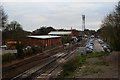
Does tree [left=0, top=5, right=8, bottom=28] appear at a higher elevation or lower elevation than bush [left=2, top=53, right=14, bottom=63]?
higher

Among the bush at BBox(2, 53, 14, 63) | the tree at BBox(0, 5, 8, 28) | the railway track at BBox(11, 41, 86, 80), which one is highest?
the tree at BBox(0, 5, 8, 28)

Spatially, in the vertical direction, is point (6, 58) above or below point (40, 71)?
above

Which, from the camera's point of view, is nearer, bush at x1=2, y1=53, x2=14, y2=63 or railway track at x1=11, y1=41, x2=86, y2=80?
railway track at x1=11, y1=41, x2=86, y2=80

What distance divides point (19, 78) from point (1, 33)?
9.92m

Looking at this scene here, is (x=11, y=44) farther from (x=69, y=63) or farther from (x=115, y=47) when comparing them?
(x=115, y=47)

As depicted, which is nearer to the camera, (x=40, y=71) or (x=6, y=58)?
(x=40, y=71)

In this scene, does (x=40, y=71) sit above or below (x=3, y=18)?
below

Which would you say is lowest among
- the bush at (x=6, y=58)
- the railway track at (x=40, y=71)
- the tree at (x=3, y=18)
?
the railway track at (x=40, y=71)

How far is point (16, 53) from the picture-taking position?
24594 mm

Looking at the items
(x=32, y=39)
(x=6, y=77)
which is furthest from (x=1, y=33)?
(x=32, y=39)

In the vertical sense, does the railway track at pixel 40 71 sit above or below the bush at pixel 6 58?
below

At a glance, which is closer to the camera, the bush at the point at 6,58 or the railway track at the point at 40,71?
the railway track at the point at 40,71

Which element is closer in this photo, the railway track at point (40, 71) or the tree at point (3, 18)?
the railway track at point (40, 71)

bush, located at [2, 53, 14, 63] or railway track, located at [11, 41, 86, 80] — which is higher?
bush, located at [2, 53, 14, 63]
